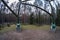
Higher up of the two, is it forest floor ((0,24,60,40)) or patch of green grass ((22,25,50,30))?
patch of green grass ((22,25,50,30))

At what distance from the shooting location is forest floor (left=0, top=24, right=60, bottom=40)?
24.1 feet

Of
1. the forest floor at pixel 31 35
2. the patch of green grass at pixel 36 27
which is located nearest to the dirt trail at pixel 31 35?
the forest floor at pixel 31 35

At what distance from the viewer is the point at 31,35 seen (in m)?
7.75

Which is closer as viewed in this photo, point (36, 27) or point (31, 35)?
point (31, 35)

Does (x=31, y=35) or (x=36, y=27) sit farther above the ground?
(x=36, y=27)

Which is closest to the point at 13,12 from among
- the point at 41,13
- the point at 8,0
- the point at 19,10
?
the point at 19,10

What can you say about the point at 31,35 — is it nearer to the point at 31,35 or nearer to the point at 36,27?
the point at 31,35

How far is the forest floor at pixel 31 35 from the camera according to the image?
7344 mm

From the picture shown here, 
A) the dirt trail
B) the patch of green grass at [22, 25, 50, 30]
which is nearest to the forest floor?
the dirt trail

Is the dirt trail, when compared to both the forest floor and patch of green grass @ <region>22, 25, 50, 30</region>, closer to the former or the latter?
the forest floor

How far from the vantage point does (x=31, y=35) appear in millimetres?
7750

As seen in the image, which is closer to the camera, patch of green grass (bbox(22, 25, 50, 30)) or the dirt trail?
the dirt trail

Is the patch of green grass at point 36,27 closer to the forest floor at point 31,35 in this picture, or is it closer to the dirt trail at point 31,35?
the forest floor at point 31,35

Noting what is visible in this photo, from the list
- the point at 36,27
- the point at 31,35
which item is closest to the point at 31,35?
the point at 31,35
